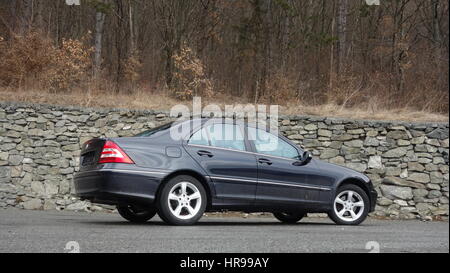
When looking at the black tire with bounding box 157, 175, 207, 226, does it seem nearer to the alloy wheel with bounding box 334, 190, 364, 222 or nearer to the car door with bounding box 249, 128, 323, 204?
the car door with bounding box 249, 128, 323, 204

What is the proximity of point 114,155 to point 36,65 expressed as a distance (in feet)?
33.1

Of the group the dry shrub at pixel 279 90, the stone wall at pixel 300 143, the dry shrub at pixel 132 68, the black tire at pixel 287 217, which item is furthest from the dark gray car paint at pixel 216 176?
the dry shrub at pixel 132 68

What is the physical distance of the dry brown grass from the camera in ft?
53.1

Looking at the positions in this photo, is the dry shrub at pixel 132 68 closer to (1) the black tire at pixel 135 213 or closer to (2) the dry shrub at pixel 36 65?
(2) the dry shrub at pixel 36 65

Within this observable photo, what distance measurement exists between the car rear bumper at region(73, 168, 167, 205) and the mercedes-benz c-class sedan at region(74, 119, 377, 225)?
0.01 meters

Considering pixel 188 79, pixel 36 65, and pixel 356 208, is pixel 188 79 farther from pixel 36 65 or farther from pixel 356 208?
pixel 356 208

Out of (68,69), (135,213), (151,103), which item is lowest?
(135,213)

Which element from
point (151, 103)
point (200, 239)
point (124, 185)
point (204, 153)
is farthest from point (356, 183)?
point (151, 103)

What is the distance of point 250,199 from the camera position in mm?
9484

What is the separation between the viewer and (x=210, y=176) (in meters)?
9.13

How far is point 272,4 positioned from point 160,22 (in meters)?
6.45

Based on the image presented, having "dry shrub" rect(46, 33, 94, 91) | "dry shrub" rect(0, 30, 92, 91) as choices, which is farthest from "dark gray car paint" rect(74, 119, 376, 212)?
"dry shrub" rect(46, 33, 94, 91)

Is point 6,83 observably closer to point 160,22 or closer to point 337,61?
point 160,22

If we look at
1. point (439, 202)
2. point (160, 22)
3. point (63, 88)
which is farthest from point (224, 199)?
point (160, 22)
